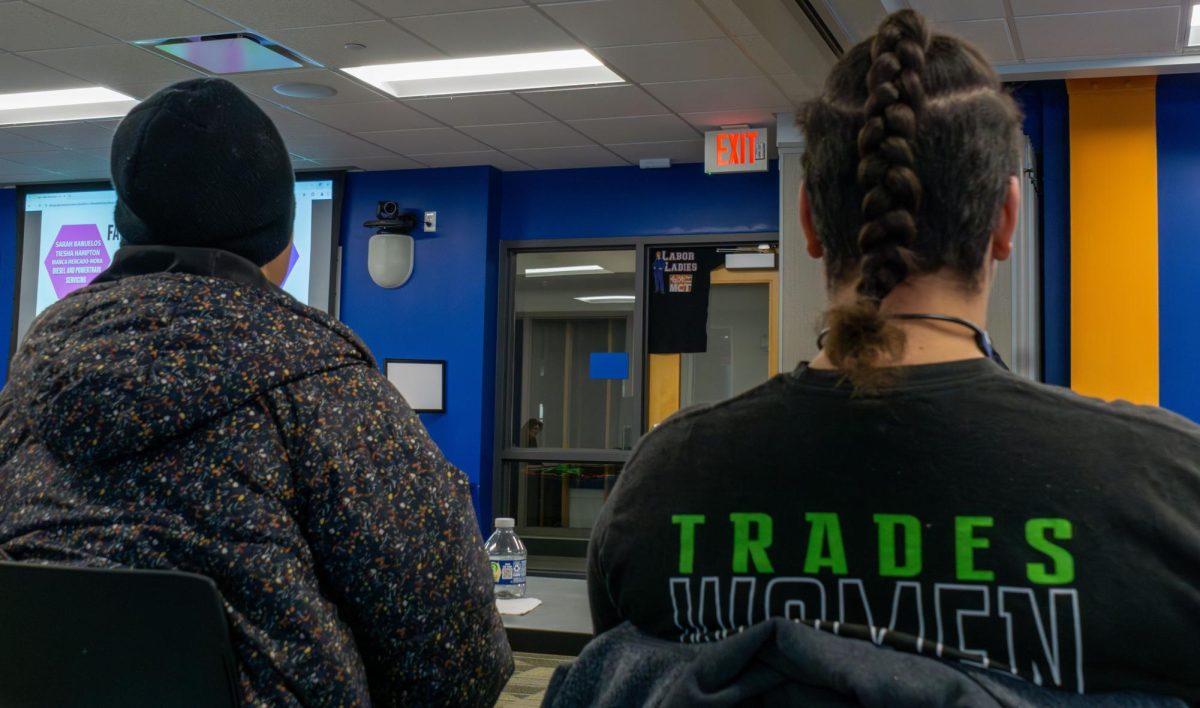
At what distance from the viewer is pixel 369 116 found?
16.1 ft

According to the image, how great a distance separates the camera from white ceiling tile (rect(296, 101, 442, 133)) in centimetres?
477

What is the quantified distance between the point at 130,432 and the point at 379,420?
22 centimetres

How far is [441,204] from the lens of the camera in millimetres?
5875

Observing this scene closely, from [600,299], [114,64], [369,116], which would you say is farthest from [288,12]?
[600,299]

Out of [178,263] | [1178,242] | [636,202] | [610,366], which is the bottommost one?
[178,263]

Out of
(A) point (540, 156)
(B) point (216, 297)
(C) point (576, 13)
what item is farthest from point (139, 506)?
(A) point (540, 156)

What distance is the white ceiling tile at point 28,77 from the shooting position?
171 inches

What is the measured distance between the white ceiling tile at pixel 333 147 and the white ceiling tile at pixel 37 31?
1344 mm

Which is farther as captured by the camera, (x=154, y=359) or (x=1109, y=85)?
(x=1109, y=85)

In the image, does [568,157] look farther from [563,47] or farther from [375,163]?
[563,47]

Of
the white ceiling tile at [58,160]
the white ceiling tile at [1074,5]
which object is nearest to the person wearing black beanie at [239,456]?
the white ceiling tile at [1074,5]

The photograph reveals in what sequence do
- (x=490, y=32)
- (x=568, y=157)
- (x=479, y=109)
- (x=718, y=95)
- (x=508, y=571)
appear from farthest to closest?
(x=568, y=157)
(x=479, y=109)
(x=718, y=95)
(x=490, y=32)
(x=508, y=571)

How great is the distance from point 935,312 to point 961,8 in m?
3.23

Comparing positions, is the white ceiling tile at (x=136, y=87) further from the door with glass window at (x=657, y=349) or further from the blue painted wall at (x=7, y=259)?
the blue painted wall at (x=7, y=259)
